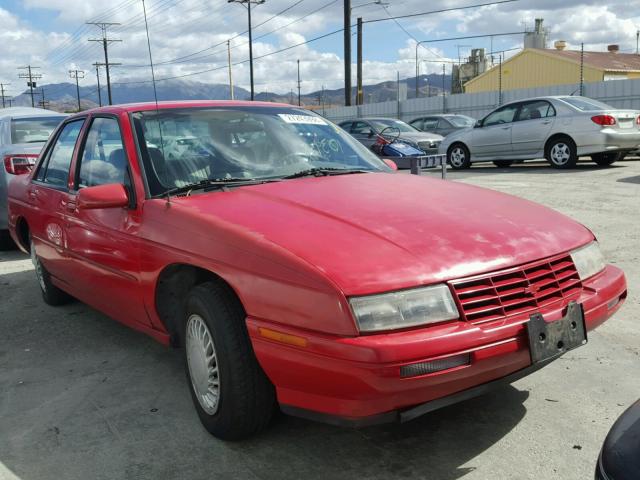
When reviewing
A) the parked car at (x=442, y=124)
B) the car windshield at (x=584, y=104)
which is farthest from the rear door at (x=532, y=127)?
the parked car at (x=442, y=124)

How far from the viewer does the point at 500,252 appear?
253cm

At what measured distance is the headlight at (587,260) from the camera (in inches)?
111

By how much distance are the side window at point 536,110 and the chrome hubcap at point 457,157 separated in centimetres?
171

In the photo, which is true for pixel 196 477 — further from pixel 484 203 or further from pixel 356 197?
pixel 484 203

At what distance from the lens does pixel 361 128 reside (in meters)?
16.4

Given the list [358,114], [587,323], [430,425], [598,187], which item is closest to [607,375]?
[587,323]

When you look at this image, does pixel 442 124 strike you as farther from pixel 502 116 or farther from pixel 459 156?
pixel 502 116

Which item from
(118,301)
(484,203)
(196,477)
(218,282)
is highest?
(484,203)

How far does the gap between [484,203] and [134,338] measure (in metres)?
2.53

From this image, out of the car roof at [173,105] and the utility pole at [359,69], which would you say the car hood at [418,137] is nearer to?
the car roof at [173,105]

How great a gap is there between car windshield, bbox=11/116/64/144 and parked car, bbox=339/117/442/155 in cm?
819

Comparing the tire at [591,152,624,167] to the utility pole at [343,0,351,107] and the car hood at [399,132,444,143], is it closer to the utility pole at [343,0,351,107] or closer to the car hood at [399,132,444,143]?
the car hood at [399,132,444,143]

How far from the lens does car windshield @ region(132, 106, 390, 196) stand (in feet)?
11.1

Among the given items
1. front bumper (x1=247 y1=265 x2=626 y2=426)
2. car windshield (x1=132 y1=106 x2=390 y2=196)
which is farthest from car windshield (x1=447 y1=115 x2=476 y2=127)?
front bumper (x1=247 y1=265 x2=626 y2=426)
